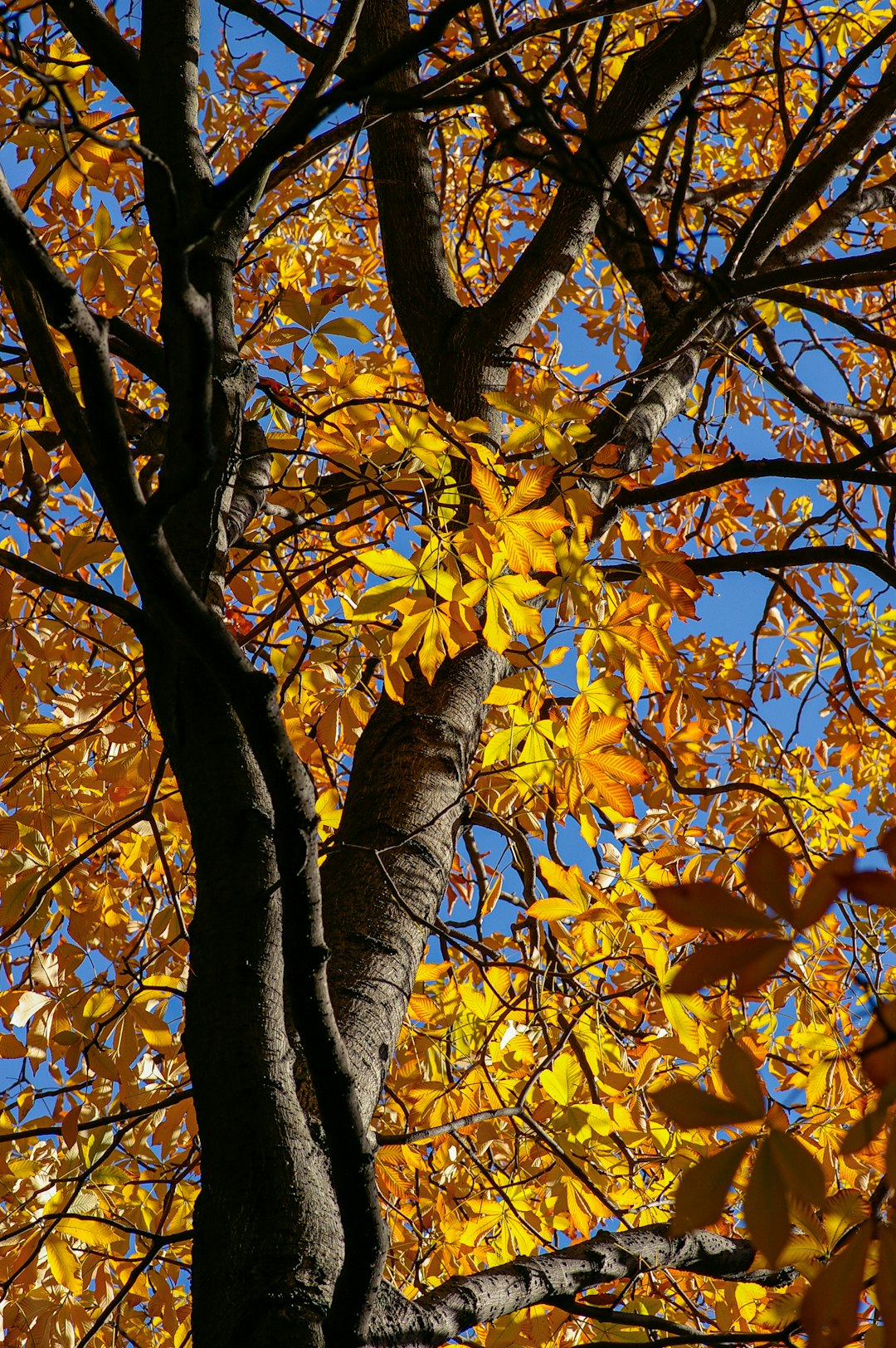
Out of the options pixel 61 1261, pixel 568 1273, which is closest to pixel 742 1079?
pixel 568 1273

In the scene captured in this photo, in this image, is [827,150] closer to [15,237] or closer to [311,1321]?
[15,237]

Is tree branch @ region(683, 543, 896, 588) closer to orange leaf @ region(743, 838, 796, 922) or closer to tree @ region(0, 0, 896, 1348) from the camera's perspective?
tree @ region(0, 0, 896, 1348)

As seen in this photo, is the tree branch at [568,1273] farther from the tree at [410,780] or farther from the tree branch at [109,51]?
the tree branch at [109,51]

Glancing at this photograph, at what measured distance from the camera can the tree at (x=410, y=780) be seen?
828 millimetres

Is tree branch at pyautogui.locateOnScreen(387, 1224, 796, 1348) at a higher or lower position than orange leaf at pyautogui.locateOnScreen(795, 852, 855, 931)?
lower

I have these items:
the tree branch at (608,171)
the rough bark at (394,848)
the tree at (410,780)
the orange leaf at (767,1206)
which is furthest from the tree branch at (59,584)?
the tree branch at (608,171)

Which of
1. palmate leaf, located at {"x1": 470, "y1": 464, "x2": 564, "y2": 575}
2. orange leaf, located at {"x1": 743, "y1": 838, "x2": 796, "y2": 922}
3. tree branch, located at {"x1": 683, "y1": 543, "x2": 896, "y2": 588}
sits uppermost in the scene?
tree branch, located at {"x1": 683, "y1": 543, "x2": 896, "y2": 588}

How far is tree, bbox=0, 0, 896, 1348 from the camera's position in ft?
2.72

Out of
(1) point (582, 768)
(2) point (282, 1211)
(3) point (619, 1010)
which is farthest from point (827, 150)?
(2) point (282, 1211)

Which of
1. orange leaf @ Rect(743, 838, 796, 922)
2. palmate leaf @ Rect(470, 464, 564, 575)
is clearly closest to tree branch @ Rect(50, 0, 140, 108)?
palmate leaf @ Rect(470, 464, 564, 575)

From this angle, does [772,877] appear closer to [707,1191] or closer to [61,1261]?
[707,1191]

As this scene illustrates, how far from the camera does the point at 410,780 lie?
1509mm

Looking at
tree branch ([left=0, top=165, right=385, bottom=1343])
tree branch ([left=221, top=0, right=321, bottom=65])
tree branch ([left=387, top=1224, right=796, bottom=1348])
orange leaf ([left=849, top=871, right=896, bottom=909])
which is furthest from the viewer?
tree branch ([left=221, top=0, right=321, bottom=65])

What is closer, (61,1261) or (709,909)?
(709,909)
